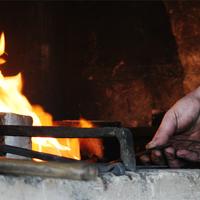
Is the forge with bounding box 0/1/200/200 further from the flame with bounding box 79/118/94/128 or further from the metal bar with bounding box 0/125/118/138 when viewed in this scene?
the metal bar with bounding box 0/125/118/138

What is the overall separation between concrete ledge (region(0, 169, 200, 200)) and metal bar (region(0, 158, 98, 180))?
0.10 m

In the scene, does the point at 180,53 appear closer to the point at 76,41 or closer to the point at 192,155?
the point at 76,41

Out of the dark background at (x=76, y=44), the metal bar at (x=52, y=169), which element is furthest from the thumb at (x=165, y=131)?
the dark background at (x=76, y=44)

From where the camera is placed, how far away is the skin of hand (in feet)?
5.74

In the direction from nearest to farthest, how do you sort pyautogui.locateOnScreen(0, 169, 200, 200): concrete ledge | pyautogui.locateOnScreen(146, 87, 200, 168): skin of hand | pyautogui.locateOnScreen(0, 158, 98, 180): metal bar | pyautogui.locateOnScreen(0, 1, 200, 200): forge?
pyautogui.locateOnScreen(0, 158, 98, 180): metal bar
pyautogui.locateOnScreen(0, 169, 200, 200): concrete ledge
pyautogui.locateOnScreen(146, 87, 200, 168): skin of hand
pyautogui.locateOnScreen(0, 1, 200, 200): forge

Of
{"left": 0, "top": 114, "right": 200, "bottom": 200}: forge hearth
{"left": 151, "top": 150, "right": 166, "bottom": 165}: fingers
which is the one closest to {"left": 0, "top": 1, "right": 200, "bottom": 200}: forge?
{"left": 151, "top": 150, "right": 166, "bottom": 165}: fingers

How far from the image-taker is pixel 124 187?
1.30m

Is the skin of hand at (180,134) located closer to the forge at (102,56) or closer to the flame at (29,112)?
the flame at (29,112)

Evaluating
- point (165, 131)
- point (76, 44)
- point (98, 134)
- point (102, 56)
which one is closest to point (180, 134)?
point (165, 131)

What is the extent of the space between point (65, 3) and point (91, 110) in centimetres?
88

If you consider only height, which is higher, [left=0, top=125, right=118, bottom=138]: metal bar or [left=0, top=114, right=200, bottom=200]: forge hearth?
[left=0, top=125, right=118, bottom=138]: metal bar

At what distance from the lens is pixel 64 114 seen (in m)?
3.63

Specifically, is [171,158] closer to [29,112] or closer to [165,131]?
[165,131]

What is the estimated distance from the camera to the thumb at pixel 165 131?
5.76ft
